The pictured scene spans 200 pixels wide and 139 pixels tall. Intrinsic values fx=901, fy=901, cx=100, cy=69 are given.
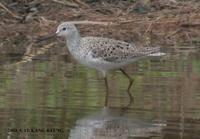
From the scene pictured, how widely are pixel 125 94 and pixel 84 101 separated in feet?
2.47

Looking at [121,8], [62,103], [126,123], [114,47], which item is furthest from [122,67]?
[121,8]

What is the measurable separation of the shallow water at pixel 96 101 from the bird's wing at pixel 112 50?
318mm

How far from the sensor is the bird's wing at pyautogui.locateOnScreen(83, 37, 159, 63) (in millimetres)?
12034

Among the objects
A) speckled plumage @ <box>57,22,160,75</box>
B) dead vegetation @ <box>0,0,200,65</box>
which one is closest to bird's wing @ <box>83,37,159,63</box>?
speckled plumage @ <box>57,22,160,75</box>

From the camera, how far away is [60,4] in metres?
16.9

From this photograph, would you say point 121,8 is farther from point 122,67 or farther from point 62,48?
point 122,67

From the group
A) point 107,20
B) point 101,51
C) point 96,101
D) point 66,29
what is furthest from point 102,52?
point 107,20

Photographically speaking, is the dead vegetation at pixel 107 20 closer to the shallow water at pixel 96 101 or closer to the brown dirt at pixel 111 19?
the brown dirt at pixel 111 19

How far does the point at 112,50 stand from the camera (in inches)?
480

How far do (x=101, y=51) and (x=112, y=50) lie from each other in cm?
21

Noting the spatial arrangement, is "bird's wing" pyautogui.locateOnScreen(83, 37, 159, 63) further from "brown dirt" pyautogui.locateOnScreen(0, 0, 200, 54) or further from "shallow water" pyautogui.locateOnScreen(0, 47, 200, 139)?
"brown dirt" pyautogui.locateOnScreen(0, 0, 200, 54)

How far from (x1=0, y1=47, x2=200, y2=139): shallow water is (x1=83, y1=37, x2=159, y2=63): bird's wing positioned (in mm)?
318

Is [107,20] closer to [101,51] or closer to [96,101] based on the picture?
[101,51]

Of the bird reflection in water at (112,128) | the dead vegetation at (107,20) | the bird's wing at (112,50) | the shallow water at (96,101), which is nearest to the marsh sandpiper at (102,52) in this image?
the bird's wing at (112,50)
